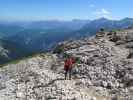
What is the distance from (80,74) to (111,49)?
46.5 feet

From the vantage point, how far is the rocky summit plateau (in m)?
33.1

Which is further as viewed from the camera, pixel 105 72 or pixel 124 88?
pixel 105 72

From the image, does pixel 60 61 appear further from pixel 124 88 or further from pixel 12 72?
pixel 124 88

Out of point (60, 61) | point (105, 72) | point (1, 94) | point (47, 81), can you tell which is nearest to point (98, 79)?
point (105, 72)

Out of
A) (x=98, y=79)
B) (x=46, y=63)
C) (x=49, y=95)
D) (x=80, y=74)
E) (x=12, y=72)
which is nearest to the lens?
(x=49, y=95)

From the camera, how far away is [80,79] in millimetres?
39531

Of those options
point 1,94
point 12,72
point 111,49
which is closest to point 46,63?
point 12,72

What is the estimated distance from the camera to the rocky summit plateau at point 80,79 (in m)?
33.1

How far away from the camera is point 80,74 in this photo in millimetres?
42281

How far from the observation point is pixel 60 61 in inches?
2130

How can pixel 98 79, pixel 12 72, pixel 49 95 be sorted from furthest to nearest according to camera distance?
pixel 12 72 → pixel 98 79 → pixel 49 95

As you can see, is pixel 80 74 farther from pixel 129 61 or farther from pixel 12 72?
pixel 12 72

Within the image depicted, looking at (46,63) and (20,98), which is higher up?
(46,63)

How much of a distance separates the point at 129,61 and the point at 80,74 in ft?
25.7
